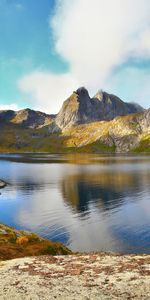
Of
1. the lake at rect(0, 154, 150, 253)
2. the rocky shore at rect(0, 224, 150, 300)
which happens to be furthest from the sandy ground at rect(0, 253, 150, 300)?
the lake at rect(0, 154, 150, 253)

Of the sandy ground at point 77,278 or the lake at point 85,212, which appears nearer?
the sandy ground at point 77,278

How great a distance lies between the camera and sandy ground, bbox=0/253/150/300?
728 inches

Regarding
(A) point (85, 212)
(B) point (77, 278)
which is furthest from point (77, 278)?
(A) point (85, 212)

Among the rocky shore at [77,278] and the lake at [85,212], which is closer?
the rocky shore at [77,278]

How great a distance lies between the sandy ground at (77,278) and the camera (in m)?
18.5

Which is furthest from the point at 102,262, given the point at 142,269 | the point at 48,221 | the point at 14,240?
the point at 48,221

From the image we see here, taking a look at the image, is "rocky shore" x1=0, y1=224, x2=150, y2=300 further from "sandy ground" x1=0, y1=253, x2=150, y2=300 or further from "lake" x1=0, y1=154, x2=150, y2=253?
"lake" x1=0, y1=154, x2=150, y2=253

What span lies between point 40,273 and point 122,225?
154 feet

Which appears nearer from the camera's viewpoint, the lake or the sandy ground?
the sandy ground

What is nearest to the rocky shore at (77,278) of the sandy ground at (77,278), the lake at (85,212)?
the sandy ground at (77,278)

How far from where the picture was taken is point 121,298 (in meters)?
17.8

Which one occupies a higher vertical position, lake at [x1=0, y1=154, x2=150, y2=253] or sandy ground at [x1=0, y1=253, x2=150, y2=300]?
sandy ground at [x1=0, y1=253, x2=150, y2=300]

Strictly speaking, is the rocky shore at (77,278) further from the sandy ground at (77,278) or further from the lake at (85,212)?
the lake at (85,212)

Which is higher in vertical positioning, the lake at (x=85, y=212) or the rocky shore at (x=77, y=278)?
the rocky shore at (x=77, y=278)
